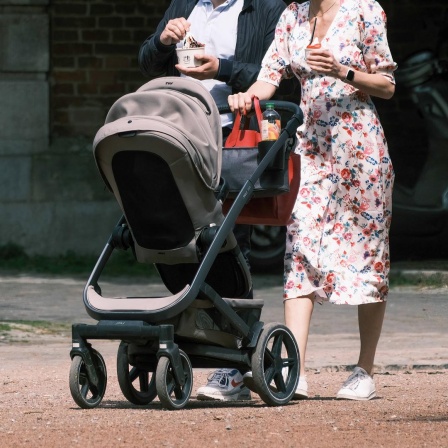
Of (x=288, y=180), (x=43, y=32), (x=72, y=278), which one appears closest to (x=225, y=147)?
(x=288, y=180)

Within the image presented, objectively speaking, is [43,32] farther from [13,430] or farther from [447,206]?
[13,430]

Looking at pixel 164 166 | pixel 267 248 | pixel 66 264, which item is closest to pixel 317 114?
pixel 164 166

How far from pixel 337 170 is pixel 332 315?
3.80 meters

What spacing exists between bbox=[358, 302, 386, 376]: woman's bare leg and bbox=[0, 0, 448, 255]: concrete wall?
6.96m

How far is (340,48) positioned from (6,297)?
515 cm

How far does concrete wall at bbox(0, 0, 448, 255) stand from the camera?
12.8 m

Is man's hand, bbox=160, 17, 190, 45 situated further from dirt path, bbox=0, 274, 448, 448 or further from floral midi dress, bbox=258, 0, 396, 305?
dirt path, bbox=0, 274, 448, 448

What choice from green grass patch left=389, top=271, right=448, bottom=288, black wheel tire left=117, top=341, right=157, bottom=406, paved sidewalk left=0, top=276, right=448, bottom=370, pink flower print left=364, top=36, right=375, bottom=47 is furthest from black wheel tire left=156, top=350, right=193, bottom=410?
green grass patch left=389, top=271, right=448, bottom=288

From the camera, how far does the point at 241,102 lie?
580 centimetres

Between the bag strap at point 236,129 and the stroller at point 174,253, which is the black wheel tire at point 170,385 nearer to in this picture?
the stroller at point 174,253

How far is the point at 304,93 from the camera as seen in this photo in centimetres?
606

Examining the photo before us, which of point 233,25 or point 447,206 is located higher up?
point 233,25

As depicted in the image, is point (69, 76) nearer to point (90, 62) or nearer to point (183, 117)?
point (90, 62)

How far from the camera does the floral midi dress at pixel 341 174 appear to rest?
5953mm
